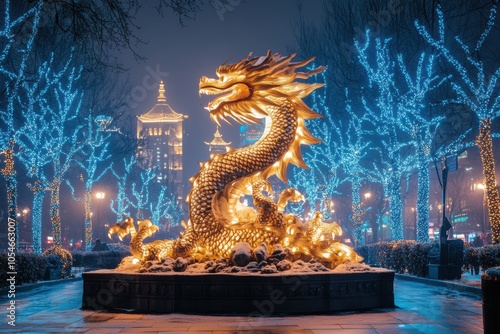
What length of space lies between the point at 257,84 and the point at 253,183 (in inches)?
74.3

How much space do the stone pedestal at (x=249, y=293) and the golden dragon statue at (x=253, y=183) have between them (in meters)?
0.87

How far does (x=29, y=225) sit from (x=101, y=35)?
4235 centimetres

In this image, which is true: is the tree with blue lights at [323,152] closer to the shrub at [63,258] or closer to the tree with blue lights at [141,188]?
the shrub at [63,258]

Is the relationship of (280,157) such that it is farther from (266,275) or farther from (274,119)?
(266,275)

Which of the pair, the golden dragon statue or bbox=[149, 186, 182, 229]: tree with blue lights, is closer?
the golden dragon statue

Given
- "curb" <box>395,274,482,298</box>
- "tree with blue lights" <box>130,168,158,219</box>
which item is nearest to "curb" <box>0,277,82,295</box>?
"curb" <box>395,274,482,298</box>

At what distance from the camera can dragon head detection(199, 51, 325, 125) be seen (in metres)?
10.3

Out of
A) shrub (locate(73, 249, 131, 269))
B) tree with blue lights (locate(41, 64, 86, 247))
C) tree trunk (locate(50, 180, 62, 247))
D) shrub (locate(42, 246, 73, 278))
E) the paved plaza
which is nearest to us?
the paved plaza

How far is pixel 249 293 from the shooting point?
26.7 feet

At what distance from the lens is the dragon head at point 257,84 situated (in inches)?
404

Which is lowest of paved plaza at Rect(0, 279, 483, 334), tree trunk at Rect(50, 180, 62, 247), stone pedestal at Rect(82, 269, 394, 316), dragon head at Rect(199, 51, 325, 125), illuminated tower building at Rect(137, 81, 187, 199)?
paved plaza at Rect(0, 279, 483, 334)

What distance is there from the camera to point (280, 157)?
1016cm

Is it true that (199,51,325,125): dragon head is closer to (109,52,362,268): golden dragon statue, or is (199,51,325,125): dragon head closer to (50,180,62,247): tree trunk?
(109,52,362,268): golden dragon statue

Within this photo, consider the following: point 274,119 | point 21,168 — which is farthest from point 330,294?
point 21,168
